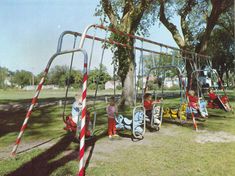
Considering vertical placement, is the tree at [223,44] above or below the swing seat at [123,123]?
above

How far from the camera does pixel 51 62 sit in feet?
24.3

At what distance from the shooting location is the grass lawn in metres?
5.93

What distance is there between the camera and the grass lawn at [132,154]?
233 inches

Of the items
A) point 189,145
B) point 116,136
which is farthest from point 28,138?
point 189,145

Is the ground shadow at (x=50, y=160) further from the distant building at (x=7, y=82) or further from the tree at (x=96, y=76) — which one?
the distant building at (x=7, y=82)

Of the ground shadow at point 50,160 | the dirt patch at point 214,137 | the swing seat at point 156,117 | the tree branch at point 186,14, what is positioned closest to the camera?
the ground shadow at point 50,160

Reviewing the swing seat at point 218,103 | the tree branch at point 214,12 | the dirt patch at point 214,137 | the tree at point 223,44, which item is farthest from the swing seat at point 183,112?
the tree at point 223,44

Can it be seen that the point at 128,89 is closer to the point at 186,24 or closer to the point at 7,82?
the point at 186,24

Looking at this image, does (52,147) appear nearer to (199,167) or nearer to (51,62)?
(51,62)

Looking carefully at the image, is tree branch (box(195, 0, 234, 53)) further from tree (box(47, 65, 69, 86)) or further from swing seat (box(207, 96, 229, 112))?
tree (box(47, 65, 69, 86))

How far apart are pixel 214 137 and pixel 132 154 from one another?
3132mm

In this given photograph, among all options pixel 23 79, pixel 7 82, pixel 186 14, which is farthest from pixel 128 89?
pixel 7 82

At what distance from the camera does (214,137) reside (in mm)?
9156

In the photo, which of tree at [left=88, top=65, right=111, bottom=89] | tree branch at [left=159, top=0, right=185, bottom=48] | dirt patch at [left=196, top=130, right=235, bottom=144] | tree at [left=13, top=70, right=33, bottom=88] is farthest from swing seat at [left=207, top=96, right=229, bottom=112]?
tree at [left=13, top=70, right=33, bottom=88]
